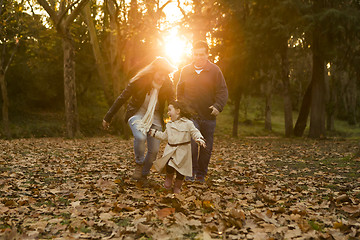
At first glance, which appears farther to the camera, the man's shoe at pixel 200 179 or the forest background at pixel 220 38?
the forest background at pixel 220 38

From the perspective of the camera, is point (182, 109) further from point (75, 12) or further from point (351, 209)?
point (75, 12)

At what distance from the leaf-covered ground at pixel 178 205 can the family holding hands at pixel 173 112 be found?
44 cm

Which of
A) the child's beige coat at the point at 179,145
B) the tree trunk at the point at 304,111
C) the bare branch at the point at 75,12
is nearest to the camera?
the child's beige coat at the point at 179,145

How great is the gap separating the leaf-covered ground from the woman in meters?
0.79

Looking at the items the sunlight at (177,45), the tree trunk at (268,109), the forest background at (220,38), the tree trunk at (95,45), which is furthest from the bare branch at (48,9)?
the tree trunk at (268,109)

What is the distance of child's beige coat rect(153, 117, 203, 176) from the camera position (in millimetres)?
5102

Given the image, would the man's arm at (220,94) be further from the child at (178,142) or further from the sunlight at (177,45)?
the sunlight at (177,45)

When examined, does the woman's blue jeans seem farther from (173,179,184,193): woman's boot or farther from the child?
(173,179,184,193): woman's boot

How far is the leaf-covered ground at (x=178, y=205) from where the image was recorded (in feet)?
12.3

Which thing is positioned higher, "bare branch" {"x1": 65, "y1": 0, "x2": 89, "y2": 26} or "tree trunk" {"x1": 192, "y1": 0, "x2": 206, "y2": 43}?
"tree trunk" {"x1": 192, "y1": 0, "x2": 206, "y2": 43}

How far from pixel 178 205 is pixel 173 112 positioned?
4.53 ft

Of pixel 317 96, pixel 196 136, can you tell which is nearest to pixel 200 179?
pixel 196 136

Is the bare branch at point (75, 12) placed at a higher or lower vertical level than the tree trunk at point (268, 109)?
higher

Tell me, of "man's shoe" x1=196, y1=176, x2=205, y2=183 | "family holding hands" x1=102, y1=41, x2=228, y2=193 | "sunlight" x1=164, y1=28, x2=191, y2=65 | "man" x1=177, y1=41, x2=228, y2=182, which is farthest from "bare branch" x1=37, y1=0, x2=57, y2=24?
"man's shoe" x1=196, y1=176, x2=205, y2=183
